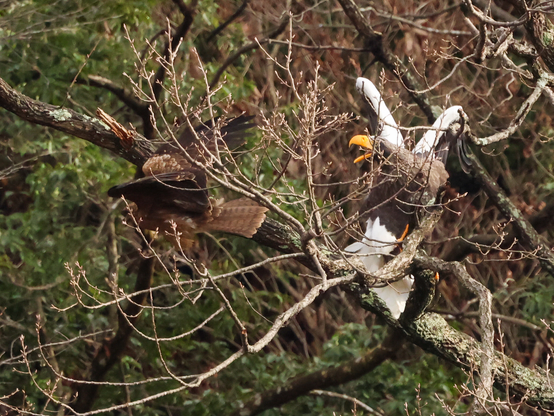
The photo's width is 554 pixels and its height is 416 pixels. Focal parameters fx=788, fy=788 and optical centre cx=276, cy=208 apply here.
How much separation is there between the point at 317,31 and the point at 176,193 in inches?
158

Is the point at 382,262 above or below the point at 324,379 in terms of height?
above

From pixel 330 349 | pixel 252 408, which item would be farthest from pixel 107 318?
pixel 330 349

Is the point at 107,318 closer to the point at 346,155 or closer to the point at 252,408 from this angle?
the point at 252,408

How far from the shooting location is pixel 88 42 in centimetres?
503

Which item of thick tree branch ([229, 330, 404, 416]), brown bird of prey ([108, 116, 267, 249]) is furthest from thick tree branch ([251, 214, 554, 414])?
thick tree branch ([229, 330, 404, 416])

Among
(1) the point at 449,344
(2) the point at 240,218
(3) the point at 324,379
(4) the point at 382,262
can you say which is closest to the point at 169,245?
(3) the point at 324,379

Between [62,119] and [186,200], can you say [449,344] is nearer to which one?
[186,200]

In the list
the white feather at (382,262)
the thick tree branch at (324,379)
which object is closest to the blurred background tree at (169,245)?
the thick tree branch at (324,379)

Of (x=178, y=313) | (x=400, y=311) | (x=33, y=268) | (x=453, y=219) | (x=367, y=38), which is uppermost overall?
(x=367, y=38)

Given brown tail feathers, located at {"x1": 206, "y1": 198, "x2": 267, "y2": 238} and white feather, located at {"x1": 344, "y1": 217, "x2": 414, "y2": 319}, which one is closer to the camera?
brown tail feathers, located at {"x1": 206, "y1": 198, "x2": 267, "y2": 238}

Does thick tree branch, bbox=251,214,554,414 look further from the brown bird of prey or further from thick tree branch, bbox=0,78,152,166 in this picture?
thick tree branch, bbox=0,78,152,166

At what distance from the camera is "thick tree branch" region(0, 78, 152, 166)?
3.36 metres

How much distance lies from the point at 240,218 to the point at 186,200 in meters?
0.27

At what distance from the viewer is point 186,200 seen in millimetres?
3615
